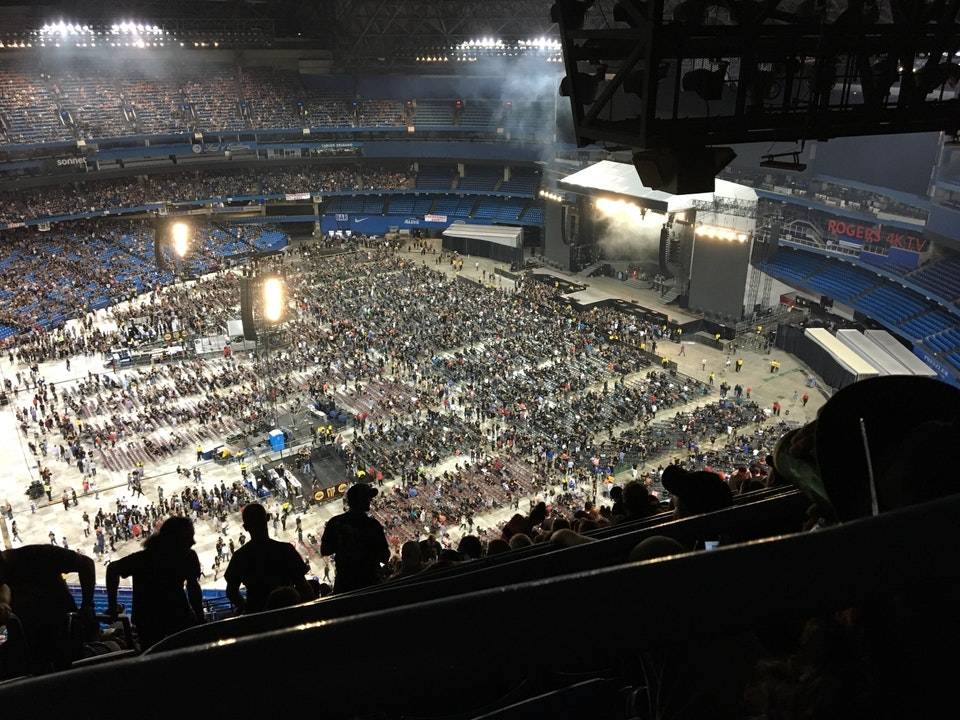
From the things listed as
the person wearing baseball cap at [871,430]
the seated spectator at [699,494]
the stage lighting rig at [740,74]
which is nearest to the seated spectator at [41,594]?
the seated spectator at [699,494]

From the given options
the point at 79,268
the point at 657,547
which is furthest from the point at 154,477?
the point at 657,547

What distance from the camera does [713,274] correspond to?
38.5 metres

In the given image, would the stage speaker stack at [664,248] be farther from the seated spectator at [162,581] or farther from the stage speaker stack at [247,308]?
the seated spectator at [162,581]

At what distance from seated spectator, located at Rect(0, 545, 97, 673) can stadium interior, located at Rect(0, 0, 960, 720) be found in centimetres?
3

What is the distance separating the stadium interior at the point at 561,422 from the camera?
101 centimetres

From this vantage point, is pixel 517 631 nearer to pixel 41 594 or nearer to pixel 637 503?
pixel 41 594

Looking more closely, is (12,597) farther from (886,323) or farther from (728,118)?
(886,323)

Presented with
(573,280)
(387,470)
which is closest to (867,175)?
(573,280)

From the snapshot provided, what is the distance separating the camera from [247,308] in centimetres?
3306

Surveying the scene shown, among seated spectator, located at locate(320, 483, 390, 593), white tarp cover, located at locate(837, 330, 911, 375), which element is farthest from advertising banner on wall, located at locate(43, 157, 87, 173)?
seated spectator, located at locate(320, 483, 390, 593)

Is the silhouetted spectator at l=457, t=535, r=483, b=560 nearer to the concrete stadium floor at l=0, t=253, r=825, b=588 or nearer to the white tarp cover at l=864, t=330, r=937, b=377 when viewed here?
the concrete stadium floor at l=0, t=253, r=825, b=588

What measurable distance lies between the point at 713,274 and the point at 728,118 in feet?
101

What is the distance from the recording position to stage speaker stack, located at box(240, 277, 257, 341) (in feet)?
105

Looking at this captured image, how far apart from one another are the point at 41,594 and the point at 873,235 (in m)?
39.1
